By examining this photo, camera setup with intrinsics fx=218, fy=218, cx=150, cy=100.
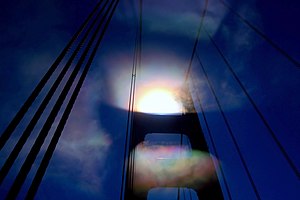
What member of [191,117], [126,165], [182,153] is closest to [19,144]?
[126,165]

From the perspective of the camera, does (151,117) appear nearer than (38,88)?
No

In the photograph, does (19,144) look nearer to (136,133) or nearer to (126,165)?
(126,165)

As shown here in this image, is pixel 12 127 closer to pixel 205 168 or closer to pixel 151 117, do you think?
pixel 205 168

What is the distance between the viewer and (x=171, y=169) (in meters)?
7.14

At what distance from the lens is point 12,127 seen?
1.13 metres

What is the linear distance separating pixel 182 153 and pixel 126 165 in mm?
2101

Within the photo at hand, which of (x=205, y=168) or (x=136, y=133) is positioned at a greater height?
(x=136, y=133)

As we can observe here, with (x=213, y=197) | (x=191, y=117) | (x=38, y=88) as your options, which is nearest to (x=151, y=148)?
(x=191, y=117)

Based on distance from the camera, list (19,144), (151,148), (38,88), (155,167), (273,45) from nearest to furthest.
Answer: (19,144) < (38,88) < (273,45) < (155,167) < (151,148)

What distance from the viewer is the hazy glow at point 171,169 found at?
6.56m

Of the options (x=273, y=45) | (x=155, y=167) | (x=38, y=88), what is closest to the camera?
(x=38, y=88)

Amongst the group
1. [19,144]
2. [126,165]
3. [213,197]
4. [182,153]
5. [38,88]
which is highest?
[182,153]

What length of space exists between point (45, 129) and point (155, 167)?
630 centimetres

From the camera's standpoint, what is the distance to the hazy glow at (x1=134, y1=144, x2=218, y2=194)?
6562mm
